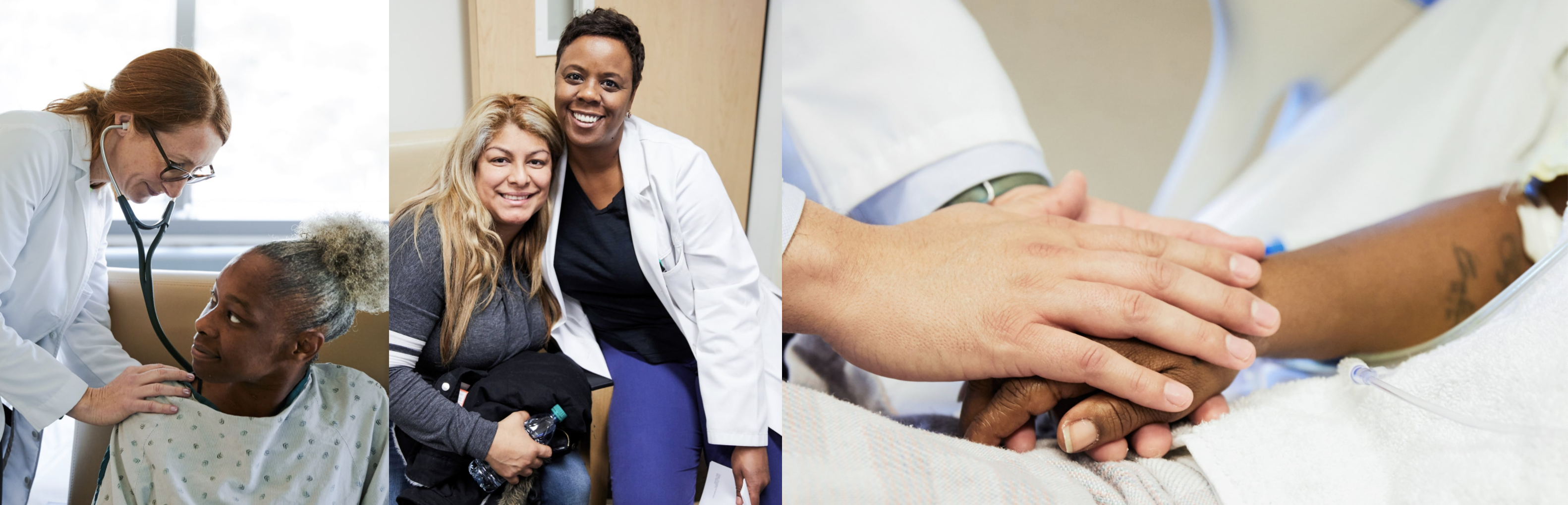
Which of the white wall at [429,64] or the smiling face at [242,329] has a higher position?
the white wall at [429,64]

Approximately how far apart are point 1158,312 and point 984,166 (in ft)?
0.67

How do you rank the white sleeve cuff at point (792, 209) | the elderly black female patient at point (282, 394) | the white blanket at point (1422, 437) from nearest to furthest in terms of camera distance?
the white blanket at point (1422, 437), the white sleeve cuff at point (792, 209), the elderly black female patient at point (282, 394)

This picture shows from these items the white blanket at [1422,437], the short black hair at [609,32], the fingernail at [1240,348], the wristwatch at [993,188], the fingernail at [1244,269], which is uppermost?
the short black hair at [609,32]

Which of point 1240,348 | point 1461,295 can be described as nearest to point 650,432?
point 1240,348

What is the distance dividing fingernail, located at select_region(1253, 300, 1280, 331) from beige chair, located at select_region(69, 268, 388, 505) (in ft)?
2.84

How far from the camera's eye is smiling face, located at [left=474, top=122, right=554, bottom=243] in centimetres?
74

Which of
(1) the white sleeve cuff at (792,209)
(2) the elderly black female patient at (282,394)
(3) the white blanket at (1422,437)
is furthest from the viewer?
(2) the elderly black female patient at (282,394)

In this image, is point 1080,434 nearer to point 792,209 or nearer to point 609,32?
point 792,209

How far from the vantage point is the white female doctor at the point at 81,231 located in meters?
0.83

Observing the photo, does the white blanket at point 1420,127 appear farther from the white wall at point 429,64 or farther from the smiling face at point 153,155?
the smiling face at point 153,155

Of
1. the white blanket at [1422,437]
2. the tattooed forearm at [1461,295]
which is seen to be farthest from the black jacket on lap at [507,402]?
the tattooed forearm at [1461,295]

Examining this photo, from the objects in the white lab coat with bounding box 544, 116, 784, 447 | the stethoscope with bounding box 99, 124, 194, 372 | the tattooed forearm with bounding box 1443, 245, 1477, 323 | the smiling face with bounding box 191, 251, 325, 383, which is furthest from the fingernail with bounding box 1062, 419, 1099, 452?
the stethoscope with bounding box 99, 124, 194, 372

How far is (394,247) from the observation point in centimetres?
80

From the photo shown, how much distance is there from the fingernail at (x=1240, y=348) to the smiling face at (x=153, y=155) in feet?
3.42
